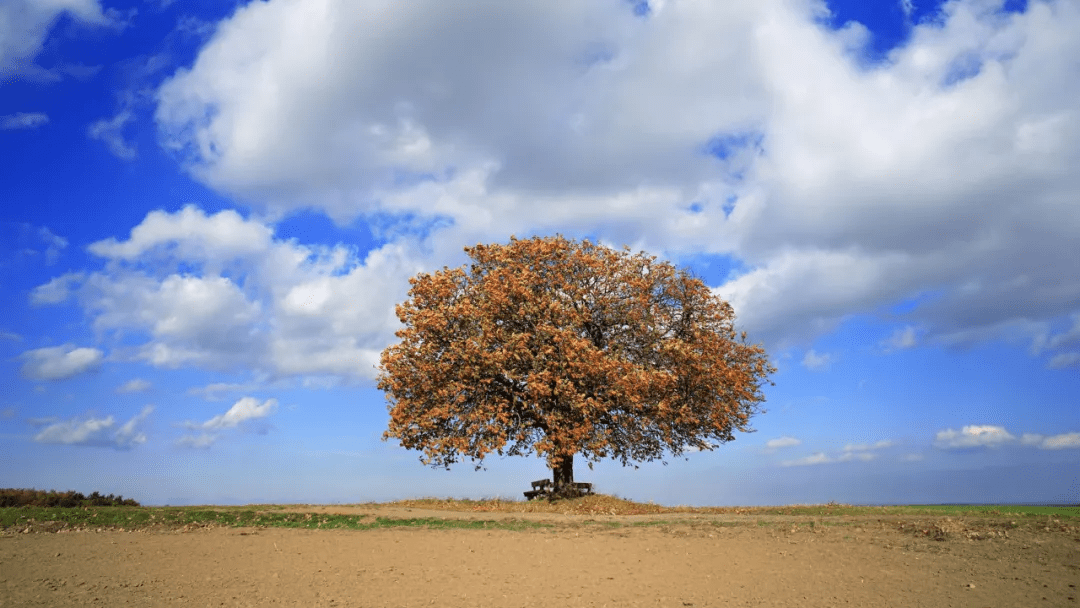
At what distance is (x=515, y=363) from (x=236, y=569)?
13.0 metres

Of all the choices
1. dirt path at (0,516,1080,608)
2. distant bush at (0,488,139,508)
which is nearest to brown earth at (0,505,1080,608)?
dirt path at (0,516,1080,608)

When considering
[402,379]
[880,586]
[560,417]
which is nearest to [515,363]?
[560,417]

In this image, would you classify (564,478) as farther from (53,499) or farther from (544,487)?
(53,499)

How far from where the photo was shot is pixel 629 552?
15.6 metres

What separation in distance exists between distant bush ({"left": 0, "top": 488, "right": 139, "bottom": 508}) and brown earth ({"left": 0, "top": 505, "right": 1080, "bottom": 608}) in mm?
6700

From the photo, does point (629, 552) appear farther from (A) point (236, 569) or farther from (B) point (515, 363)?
(B) point (515, 363)

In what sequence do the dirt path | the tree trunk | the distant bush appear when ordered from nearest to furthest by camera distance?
the dirt path → the distant bush → the tree trunk

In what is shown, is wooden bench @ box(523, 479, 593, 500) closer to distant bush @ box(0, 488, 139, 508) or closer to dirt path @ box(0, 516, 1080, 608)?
dirt path @ box(0, 516, 1080, 608)

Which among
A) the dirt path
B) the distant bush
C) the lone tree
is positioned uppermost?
the lone tree

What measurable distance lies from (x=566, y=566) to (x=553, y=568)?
12.2 inches

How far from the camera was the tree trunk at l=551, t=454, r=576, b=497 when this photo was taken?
27.4 meters

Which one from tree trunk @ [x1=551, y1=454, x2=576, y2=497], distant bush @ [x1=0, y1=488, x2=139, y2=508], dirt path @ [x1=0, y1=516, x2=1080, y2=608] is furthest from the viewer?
tree trunk @ [x1=551, y1=454, x2=576, y2=497]

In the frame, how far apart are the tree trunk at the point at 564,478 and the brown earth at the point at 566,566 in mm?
8582

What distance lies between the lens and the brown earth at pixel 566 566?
40.7ft
